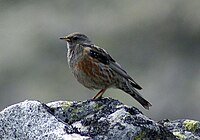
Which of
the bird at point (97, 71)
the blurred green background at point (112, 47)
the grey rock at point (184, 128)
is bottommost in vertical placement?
the grey rock at point (184, 128)

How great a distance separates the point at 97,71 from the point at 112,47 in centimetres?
2272

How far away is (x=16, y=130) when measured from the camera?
7.12 meters

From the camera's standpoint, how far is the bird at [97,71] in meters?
11.4

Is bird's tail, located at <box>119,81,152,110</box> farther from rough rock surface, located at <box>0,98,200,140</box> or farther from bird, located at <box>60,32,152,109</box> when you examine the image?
rough rock surface, located at <box>0,98,200,140</box>

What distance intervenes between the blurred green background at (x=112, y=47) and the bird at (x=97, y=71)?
1256 cm

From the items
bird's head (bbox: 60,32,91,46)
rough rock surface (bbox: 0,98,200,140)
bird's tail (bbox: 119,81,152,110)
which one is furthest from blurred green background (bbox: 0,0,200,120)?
rough rock surface (bbox: 0,98,200,140)

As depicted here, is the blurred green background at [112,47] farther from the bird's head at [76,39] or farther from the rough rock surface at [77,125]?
the rough rock surface at [77,125]

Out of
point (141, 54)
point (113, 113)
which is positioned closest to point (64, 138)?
point (113, 113)

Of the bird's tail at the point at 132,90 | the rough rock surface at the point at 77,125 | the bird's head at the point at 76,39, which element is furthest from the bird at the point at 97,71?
the rough rock surface at the point at 77,125

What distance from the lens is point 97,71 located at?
Answer: 11.6m

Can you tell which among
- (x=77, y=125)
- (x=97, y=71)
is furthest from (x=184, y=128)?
(x=97, y=71)

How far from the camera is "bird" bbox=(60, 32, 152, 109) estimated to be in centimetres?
1142

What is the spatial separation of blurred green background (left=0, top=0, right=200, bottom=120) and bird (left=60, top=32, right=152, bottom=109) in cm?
1256

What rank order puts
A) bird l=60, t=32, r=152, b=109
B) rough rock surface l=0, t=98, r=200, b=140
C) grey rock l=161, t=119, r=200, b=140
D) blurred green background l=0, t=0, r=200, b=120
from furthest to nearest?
blurred green background l=0, t=0, r=200, b=120 < bird l=60, t=32, r=152, b=109 < grey rock l=161, t=119, r=200, b=140 < rough rock surface l=0, t=98, r=200, b=140
